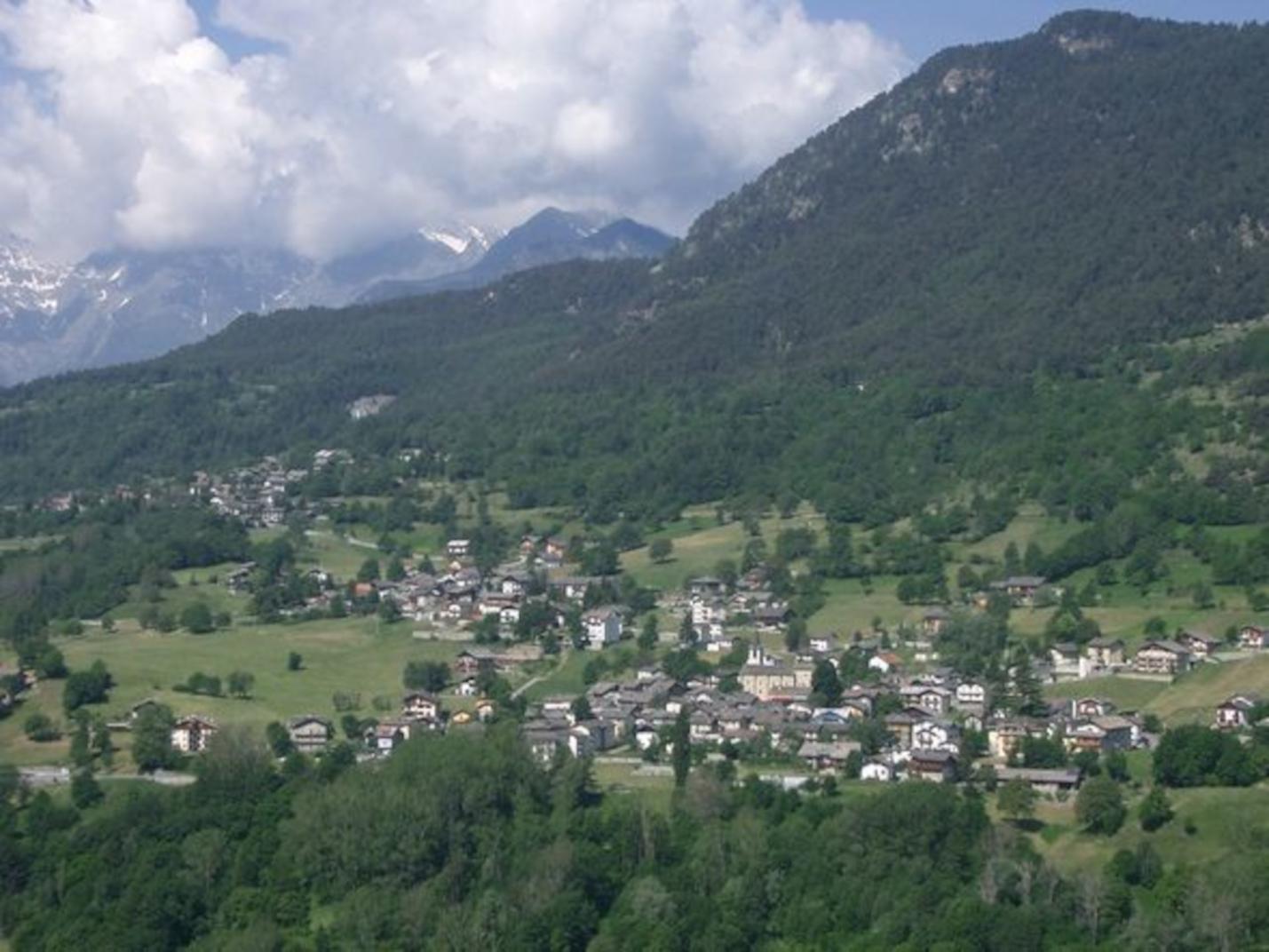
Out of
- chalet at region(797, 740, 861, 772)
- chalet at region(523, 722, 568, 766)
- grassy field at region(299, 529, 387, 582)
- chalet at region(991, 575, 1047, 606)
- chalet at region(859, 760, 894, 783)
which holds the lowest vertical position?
chalet at region(859, 760, 894, 783)

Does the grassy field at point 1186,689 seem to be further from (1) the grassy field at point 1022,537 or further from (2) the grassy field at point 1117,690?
(1) the grassy field at point 1022,537

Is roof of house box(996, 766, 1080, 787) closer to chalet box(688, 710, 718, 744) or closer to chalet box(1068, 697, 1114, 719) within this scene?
chalet box(1068, 697, 1114, 719)

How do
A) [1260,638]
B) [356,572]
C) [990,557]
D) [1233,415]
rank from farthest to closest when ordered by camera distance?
1. [356,572]
2. [1233,415]
3. [990,557]
4. [1260,638]

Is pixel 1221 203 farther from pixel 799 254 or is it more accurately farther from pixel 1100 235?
pixel 799 254

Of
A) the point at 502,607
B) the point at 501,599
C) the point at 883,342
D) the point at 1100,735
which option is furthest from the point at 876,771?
the point at 883,342

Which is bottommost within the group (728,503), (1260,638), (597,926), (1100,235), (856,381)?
(597,926)

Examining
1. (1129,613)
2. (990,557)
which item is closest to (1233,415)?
(990,557)

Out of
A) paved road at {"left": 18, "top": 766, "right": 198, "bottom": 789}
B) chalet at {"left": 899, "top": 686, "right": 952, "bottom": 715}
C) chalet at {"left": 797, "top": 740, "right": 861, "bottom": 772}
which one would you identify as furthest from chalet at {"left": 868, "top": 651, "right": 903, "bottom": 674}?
paved road at {"left": 18, "top": 766, "right": 198, "bottom": 789}

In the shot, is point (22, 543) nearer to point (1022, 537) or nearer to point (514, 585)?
point (514, 585)
